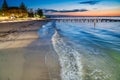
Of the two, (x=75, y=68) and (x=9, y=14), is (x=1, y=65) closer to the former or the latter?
(x=75, y=68)

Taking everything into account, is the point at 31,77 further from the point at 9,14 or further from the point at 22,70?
the point at 9,14

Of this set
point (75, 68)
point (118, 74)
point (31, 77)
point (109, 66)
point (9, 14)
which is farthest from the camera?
point (9, 14)

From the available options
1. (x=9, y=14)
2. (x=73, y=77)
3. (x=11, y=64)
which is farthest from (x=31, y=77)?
(x=9, y=14)

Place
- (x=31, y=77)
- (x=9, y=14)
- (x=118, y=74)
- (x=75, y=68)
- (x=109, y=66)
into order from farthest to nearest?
(x=9, y=14) < (x=109, y=66) < (x=75, y=68) < (x=118, y=74) < (x=31, y=77)

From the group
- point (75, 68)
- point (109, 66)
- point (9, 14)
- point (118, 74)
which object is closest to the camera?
point (118, 74)

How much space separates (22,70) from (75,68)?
10.3 feet

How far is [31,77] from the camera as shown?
9359 mm

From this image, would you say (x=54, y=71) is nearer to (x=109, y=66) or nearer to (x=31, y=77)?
(x=31, y=77)

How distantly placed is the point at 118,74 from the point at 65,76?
3057 millimetres

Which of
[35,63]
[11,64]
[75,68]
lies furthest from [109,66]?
[11,64]

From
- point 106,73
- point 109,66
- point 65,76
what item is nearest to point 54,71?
point 65,76

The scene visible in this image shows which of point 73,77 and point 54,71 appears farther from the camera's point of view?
point 54,71

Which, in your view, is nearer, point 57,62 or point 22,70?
point 22,70

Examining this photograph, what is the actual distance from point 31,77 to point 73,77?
7.03ft
